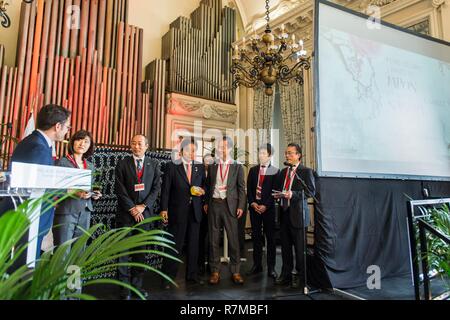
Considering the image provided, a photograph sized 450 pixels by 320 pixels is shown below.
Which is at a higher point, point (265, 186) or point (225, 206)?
point (265, 186)

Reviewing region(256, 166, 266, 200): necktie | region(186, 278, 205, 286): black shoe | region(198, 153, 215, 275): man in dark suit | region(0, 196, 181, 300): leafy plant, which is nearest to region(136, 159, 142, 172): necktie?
region(198, 153, 215, 275): man in dark suit

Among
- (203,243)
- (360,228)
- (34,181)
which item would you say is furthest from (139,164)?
(360,228)

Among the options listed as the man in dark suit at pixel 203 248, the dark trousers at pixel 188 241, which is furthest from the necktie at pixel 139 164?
the man in dark suit at pixel 203 248

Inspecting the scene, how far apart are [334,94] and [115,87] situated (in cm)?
365

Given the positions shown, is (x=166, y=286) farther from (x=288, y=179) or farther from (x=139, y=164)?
(x=288, y=179)

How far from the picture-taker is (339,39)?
2.78 m

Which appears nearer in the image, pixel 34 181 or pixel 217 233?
pixel 34 181

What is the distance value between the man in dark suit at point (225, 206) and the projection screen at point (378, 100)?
845mm

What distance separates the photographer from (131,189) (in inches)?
100

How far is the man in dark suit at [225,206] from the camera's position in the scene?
2845 mm

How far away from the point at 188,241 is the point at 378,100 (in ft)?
7.70

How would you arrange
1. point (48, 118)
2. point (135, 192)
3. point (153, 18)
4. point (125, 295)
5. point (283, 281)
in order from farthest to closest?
point (153, 18) < point (283, 281) < point (135, 192) < point (125, 295) < point (48, 118)
